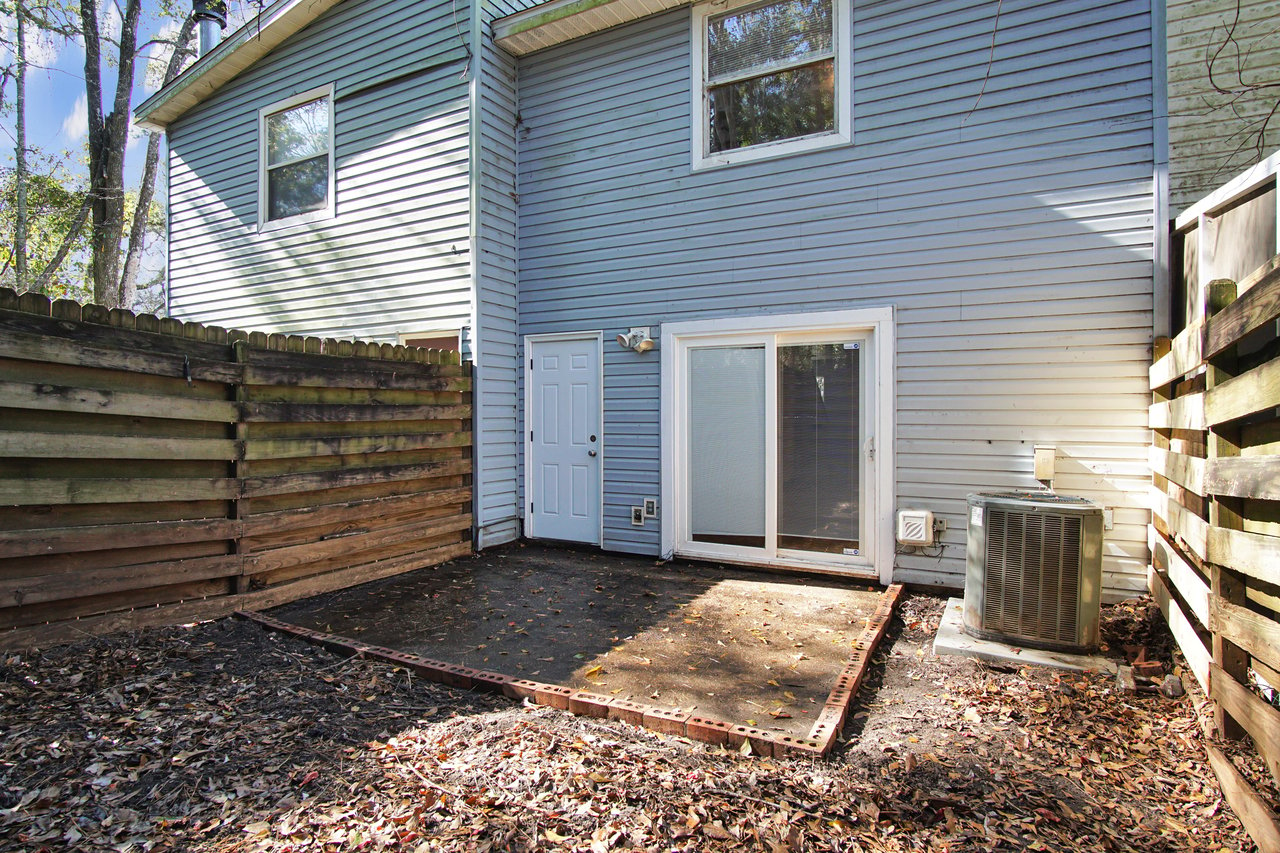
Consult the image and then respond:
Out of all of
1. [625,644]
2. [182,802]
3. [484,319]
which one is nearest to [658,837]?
[182,802]

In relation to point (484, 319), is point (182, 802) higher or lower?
lower

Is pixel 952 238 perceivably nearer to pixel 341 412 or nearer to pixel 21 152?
pixel 341 412

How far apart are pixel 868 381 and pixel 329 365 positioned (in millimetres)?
4343

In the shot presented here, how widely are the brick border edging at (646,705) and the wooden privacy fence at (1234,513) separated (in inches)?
53.9

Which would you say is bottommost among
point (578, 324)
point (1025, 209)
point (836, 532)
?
point (836, 532)

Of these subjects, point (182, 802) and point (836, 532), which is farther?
point (836, 532)

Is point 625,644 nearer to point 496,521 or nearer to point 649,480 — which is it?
point 649,480

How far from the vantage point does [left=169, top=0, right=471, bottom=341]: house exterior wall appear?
6852 millimetres

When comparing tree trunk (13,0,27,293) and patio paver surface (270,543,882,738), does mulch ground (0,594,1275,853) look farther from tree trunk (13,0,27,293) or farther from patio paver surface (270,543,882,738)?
tree trunk (13,0,27,293)

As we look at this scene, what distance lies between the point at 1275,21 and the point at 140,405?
7.73 metres

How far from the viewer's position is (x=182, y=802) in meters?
2.25

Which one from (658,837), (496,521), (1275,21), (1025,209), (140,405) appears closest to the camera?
(658,837)

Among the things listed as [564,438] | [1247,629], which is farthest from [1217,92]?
[564,438]

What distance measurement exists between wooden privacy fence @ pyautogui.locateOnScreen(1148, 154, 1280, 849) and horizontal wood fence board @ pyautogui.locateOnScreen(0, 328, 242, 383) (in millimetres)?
5285
